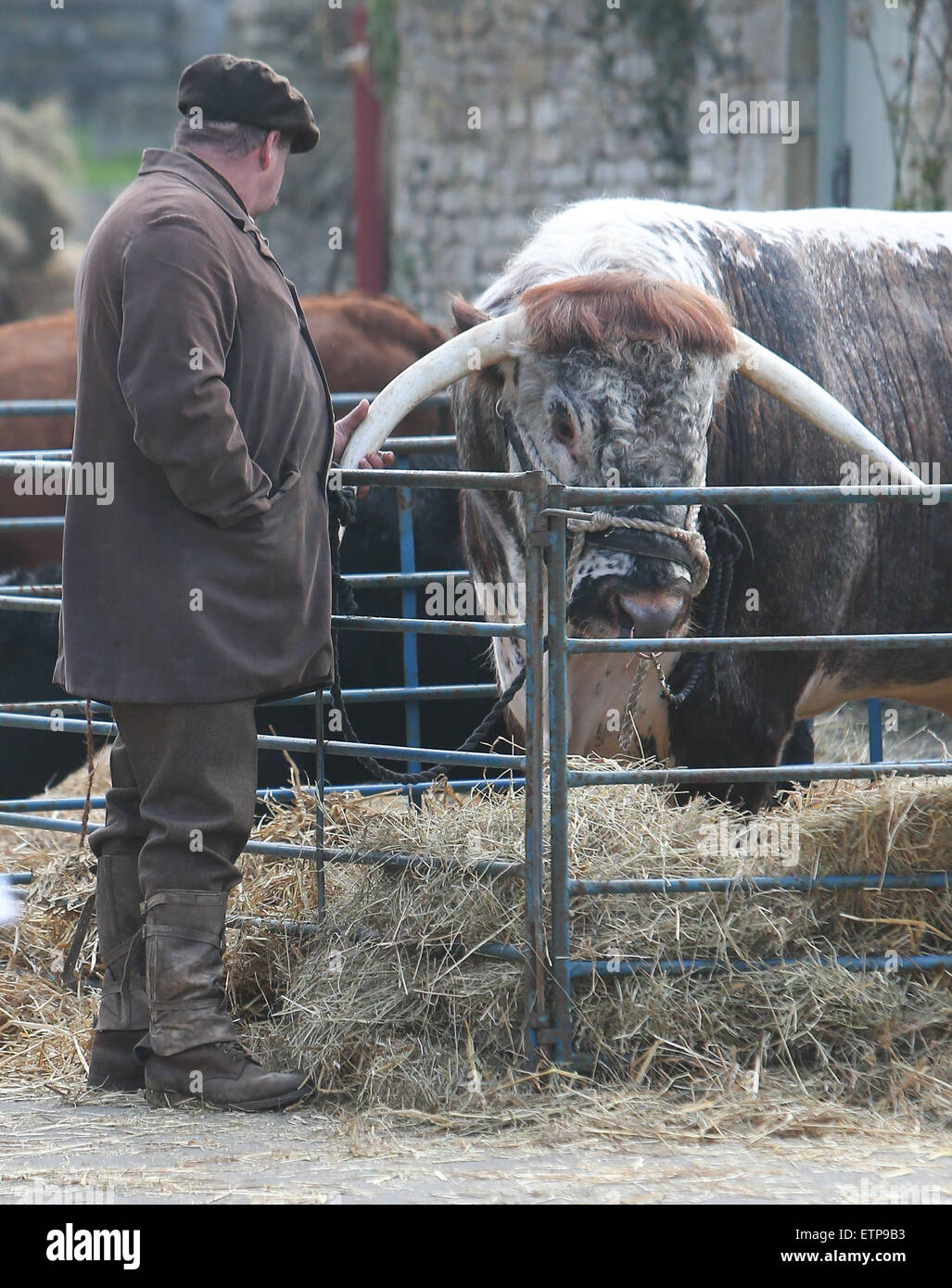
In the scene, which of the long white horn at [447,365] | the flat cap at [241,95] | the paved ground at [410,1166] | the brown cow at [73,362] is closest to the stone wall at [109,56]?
the brown cow at [73,362]

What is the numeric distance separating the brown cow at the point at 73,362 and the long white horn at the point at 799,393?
2710 mm

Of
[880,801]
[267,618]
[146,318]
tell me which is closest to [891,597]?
[880,801]

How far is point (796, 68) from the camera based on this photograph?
30.3 feet

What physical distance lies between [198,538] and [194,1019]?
0.90 meters

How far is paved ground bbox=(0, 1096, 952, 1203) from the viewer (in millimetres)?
2650

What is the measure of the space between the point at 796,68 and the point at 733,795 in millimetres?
6376

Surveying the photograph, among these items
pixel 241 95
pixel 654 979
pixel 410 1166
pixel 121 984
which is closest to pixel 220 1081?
pixel 121 984

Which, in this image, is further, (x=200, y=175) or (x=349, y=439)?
(x=349, y=439)

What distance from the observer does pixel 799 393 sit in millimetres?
3863

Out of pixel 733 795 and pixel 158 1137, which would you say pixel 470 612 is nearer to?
pixel 733 795

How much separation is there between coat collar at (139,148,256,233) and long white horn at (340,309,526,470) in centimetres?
67

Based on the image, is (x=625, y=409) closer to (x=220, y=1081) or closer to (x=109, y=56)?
(x=220, y=1081)

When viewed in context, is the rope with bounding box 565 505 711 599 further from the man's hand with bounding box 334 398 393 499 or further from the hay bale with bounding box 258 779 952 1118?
the hay bale with bounding box 258 779 952 1118

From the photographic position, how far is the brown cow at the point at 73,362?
6.63 m
